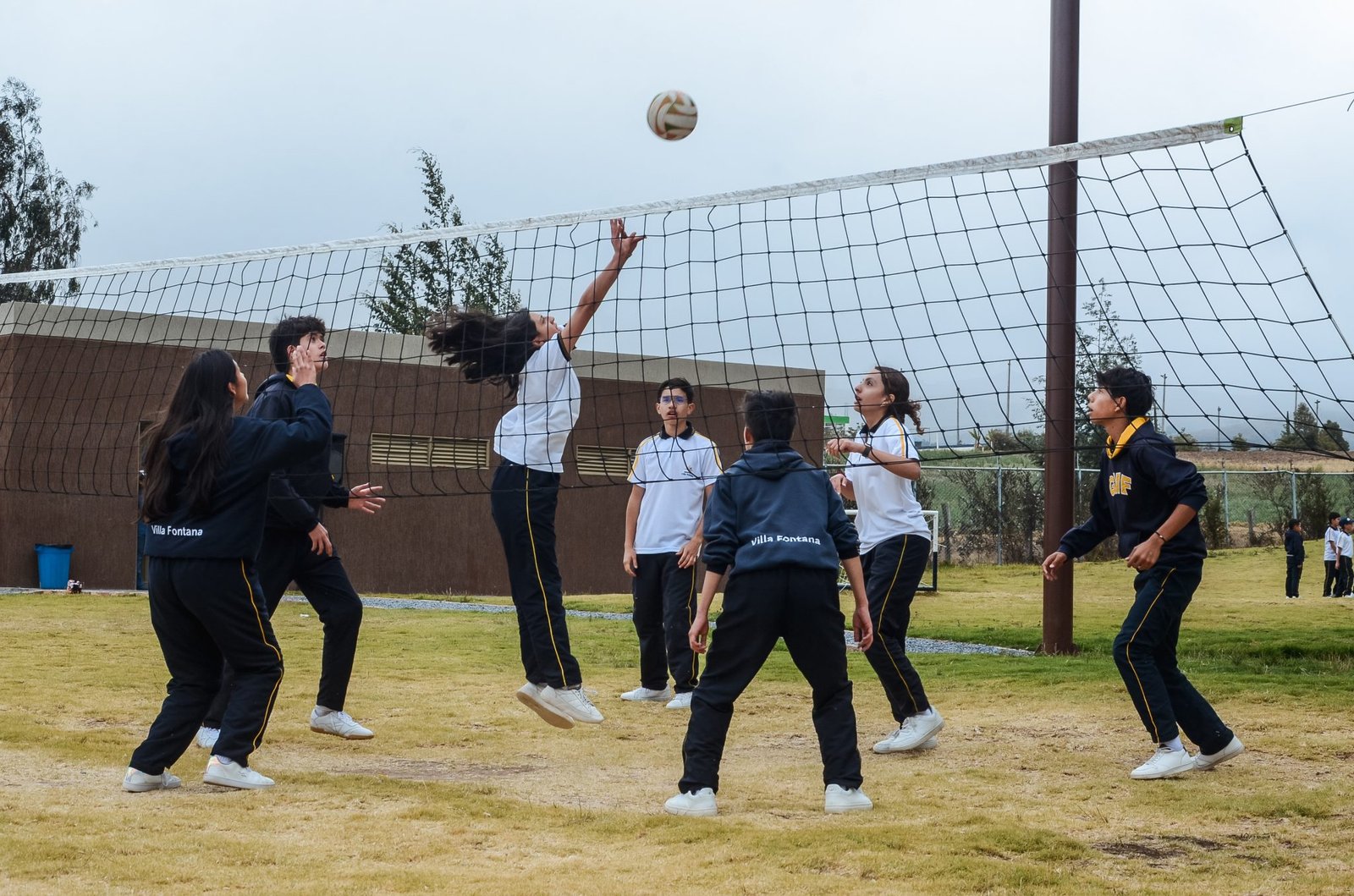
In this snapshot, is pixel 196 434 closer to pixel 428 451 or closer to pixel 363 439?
pixel 363 439

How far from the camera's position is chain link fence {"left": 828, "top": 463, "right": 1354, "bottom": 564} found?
89.1ft

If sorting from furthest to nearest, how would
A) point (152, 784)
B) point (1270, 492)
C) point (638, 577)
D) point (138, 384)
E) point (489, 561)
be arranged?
point (1270, 492) → point (489, 561) → point (138, 384) → point (638, 577) → point (152, 784)

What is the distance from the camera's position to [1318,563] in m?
24.2

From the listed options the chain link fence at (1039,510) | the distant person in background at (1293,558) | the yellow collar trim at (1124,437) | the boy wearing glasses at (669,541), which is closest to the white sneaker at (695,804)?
the yellow collar trim at (1124,437)

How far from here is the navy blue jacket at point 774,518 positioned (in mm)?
4582

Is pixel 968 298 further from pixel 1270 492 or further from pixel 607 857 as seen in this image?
pixel 1270 492

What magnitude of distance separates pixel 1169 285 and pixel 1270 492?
2603 centimetres

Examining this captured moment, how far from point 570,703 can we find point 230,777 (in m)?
1.59

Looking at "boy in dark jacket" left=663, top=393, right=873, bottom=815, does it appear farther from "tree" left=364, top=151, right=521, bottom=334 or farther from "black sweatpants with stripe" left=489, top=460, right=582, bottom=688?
"tree" left=364, top=151, right=521, bottom=334

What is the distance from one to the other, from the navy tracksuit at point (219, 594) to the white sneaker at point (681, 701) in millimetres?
2582

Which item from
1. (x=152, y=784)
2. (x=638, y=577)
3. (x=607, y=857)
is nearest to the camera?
(x=607, y=857)

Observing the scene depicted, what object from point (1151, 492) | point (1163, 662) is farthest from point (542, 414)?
point (1163, 662)

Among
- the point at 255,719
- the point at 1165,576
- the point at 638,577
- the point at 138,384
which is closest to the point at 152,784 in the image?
the point at 255,719

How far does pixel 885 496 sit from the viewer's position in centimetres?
592
